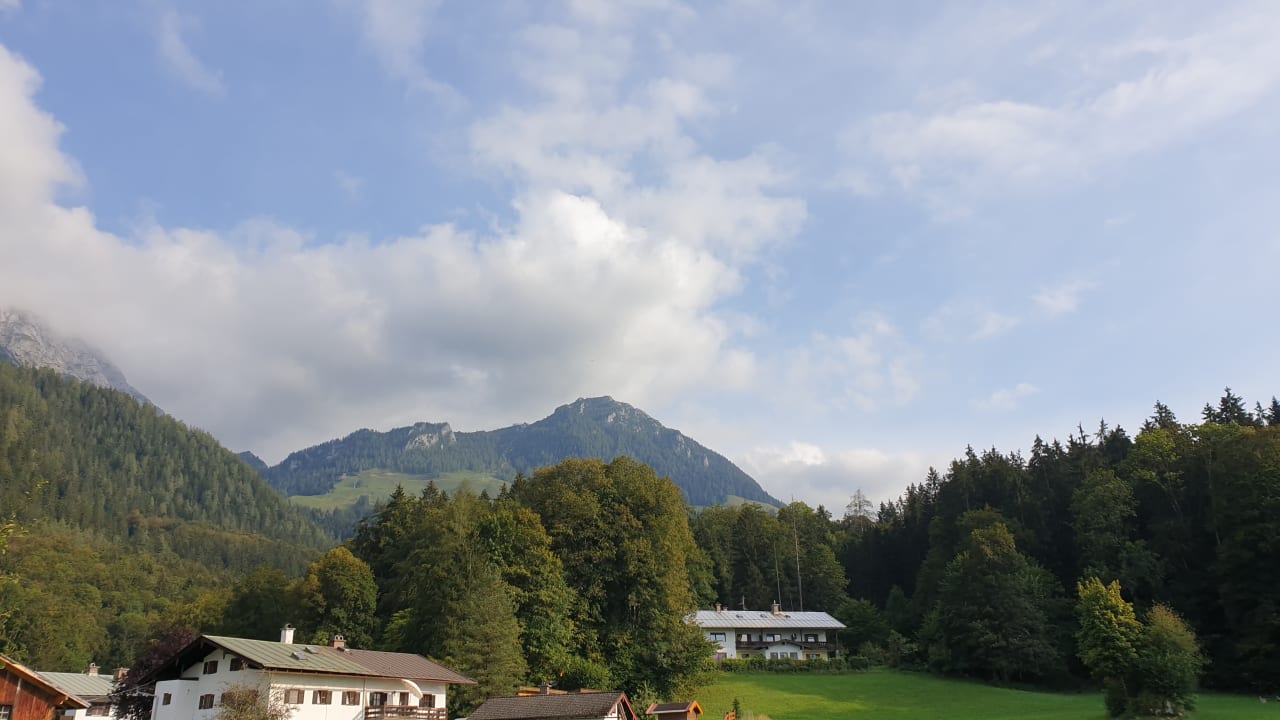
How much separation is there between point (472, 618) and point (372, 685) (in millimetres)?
9599

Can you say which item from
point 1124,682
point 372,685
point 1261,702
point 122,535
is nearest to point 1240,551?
point 1261,702

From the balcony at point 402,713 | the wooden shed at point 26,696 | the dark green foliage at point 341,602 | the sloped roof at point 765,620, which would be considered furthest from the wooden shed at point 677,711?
the sloped roof at point 765,620

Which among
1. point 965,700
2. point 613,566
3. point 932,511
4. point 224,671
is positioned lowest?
point 965,700

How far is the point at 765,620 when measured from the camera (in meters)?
97.2

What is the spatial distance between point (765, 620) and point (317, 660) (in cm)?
6255

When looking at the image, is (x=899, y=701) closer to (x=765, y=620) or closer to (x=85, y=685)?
(x=765, y=620)

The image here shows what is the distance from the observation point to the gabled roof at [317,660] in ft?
140

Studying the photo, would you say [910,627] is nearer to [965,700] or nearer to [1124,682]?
[965,700]

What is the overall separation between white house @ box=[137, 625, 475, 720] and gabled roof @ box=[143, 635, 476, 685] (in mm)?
49

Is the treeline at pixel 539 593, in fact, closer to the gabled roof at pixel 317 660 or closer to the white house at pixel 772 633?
the gabled roof at pixel 317 660

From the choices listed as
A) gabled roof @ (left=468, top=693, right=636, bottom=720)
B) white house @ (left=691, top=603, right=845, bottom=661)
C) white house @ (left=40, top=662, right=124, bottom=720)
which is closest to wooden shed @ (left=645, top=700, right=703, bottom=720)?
gabled roof @ (left=468, top=693, right=636, bottom=720)

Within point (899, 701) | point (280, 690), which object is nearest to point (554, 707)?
point (280, 690)

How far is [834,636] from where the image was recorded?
9875 cm

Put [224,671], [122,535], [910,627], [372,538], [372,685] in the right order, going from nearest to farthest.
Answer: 1. [224,671]
2. [372,685]
3. [372,538]
4. [910,627]
5. [122,535]
